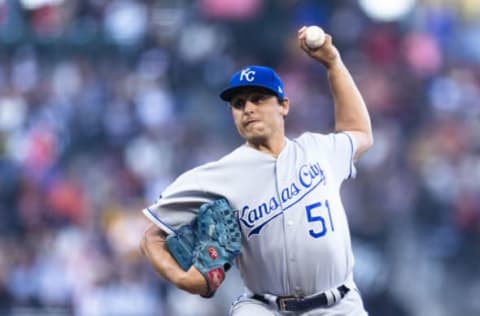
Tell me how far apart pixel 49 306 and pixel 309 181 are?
5.84m

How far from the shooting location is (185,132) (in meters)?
12.1

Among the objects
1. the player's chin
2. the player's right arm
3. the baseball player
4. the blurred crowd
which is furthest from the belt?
the blurred crowd

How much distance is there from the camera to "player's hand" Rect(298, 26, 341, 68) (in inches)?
215

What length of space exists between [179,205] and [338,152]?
0.79 m

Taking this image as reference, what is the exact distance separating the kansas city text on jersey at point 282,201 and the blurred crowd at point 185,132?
549 centimetres

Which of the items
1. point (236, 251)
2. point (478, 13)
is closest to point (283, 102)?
point (236, 251)

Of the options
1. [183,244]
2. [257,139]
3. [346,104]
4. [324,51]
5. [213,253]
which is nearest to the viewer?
[213,253]

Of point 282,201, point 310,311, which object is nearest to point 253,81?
point 282,201

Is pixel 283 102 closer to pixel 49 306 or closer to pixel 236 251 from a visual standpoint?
pixel 236 251

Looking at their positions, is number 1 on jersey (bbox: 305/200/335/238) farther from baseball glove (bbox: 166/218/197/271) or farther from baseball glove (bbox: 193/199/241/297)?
baseball glove (bbox: 166/218/197/271)

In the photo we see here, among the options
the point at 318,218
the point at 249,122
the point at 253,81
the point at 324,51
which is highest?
the point at 324,51

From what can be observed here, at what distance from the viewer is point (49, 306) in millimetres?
10578

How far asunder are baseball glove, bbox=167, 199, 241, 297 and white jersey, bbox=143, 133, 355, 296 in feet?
0.24

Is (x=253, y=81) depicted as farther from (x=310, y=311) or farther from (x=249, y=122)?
(x=310, y=311)
